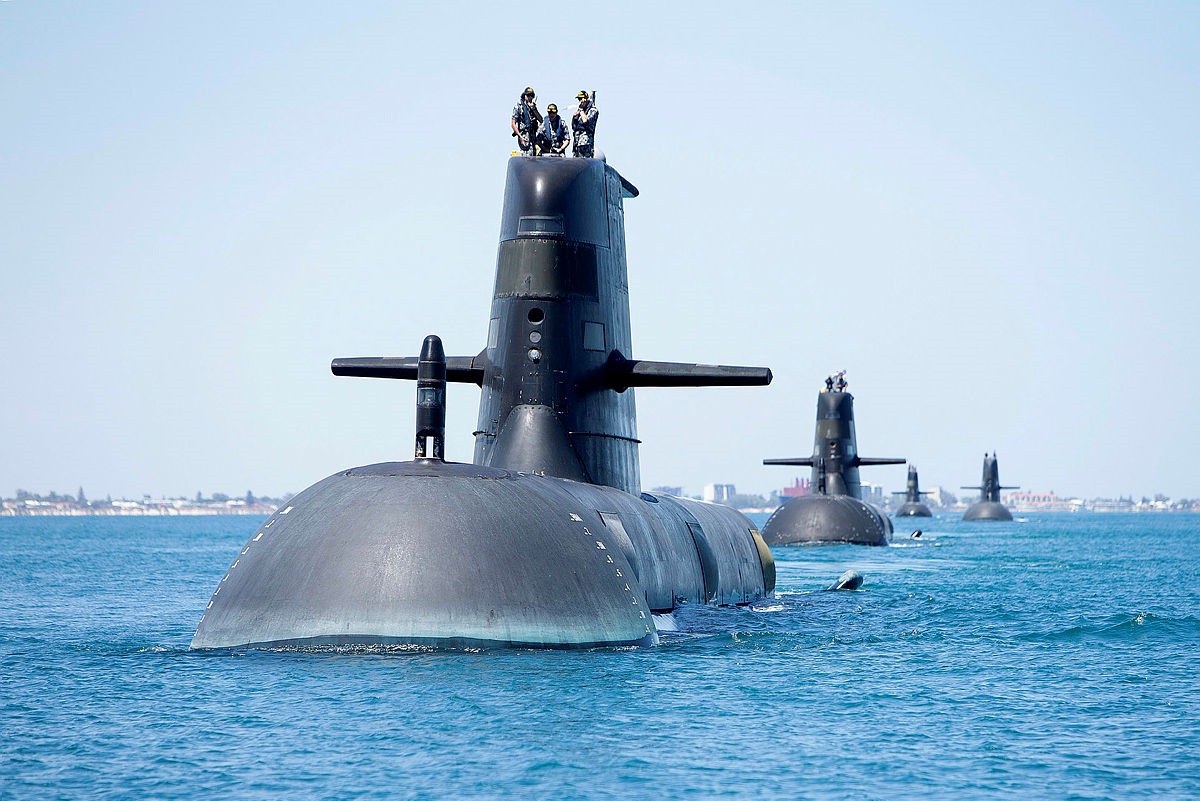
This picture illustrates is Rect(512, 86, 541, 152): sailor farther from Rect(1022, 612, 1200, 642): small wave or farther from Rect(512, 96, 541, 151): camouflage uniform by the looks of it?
Rect(1022, 612, 1200, 642): small wave

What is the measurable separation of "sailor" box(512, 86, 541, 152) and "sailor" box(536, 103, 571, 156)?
147 mm

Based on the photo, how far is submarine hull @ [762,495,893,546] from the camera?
74250mm

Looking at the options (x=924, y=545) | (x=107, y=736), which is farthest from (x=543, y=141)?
(x=924, y=545)

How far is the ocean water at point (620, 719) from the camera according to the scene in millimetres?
12664

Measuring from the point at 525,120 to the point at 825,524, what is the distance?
51932mm

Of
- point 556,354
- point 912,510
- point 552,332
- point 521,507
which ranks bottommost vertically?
point 521,507

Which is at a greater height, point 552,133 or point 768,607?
point 552,133

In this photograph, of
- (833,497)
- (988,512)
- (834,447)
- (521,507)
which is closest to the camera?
(521,507)

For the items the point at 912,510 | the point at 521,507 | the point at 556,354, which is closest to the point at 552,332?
the point at 556,354

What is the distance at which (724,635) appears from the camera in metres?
23.3

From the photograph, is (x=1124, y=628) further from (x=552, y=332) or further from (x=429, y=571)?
(x=429, y=571)

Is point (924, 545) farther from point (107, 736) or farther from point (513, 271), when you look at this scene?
point (107, 736)

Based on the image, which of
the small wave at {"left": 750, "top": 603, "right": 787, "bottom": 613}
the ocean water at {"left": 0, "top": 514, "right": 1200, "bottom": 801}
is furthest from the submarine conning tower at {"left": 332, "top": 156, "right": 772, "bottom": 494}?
the small wave at {"left": 750, "top": 603, "right": 787, "bottom": 613}

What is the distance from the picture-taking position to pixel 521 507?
18.6 metres
